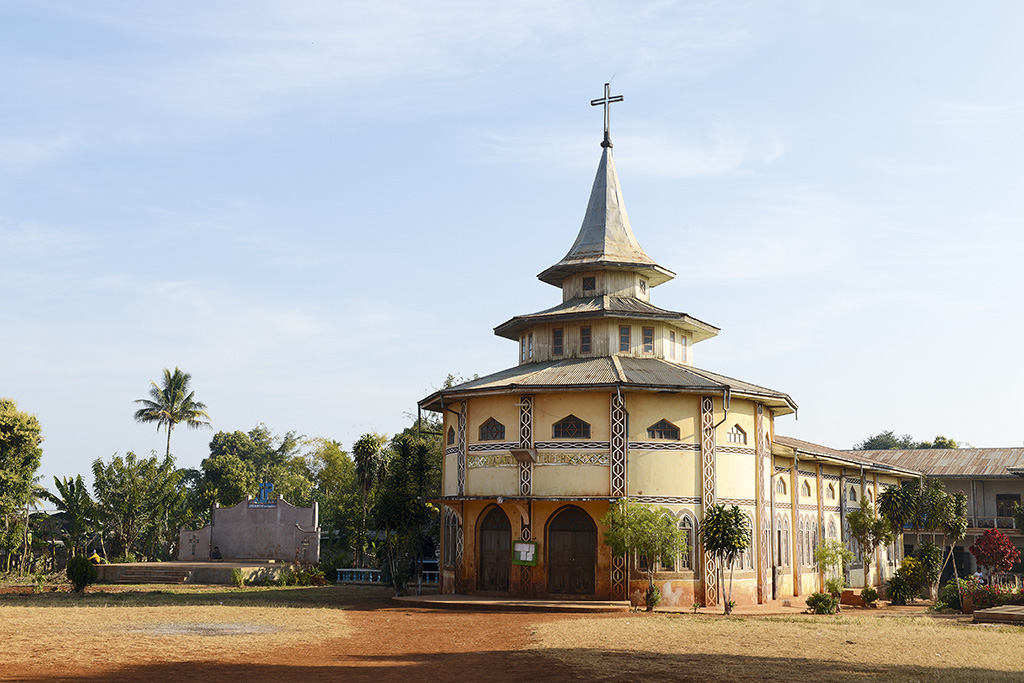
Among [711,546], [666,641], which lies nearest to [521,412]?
[711,546]

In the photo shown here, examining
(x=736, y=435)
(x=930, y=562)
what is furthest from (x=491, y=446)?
(x=930, y=562)

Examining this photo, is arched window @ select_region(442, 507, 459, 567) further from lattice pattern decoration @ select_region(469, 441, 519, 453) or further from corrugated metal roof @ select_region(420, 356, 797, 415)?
corrugated metal roof @ select_region(420, 356, 797, 415)

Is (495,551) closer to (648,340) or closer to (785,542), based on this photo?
(648,340)

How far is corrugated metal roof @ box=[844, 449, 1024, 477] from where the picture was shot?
55.5m

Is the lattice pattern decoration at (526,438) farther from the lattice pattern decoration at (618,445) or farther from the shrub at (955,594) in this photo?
the shrub at (955,594)

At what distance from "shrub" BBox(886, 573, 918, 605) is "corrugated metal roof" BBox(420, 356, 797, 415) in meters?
7.75

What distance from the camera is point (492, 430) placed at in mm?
33656

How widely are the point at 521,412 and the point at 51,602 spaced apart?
16.2 meters

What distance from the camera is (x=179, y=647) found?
19312 millimetres

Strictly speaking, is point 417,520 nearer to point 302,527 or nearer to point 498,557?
point 498,557

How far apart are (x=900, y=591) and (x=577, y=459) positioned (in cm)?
1473

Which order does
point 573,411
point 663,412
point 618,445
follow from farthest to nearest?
1. point 663,412
2. point 573,411
3. point 618,445

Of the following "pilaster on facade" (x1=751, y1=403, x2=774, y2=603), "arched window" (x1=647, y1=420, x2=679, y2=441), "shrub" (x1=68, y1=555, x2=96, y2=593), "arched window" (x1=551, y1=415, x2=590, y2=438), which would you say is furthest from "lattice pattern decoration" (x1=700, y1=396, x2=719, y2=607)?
"shrub" (x1=68, y1=555, x2=96, y2=593)

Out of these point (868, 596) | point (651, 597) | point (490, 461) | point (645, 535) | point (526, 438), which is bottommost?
point (868, 596)
